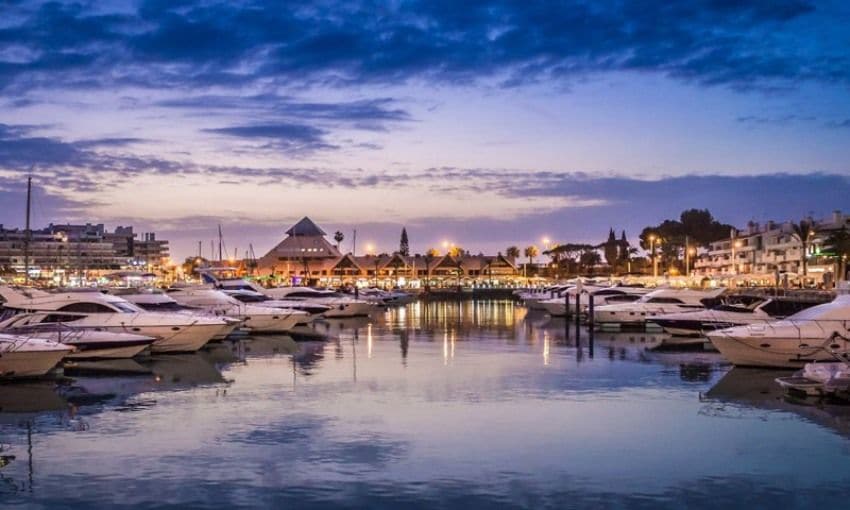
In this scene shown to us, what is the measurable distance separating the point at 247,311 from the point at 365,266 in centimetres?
13099

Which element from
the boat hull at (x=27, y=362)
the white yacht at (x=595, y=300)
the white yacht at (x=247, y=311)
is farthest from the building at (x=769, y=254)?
the boat hull at (x=27, y=362)

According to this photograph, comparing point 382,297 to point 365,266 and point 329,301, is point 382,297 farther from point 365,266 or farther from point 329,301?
point 365,266

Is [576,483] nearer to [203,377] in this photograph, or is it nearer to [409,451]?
[409,451]

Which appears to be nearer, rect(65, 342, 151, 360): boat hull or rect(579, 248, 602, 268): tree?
rect(65, 342, 151, 360): boat hull

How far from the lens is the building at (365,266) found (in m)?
177

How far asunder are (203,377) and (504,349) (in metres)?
15.0

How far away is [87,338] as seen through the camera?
32250 millimetres

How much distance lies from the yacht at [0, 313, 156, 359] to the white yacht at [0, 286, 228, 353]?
0.84 m

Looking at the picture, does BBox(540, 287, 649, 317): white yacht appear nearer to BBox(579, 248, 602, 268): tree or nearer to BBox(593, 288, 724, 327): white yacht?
BBox(593, 288, 724, 327): white yacht

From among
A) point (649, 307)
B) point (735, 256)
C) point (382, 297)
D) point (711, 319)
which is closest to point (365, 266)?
point (735, 256)

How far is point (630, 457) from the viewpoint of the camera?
17.8 metres

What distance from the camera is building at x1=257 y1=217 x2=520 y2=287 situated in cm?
17738

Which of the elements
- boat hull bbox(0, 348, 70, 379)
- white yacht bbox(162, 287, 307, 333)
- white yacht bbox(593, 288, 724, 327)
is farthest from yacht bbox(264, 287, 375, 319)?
boat hull bbox(0, 348, 70, 379)

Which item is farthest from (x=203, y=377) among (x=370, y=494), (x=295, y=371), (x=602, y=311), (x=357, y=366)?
(x=602, y=311)
